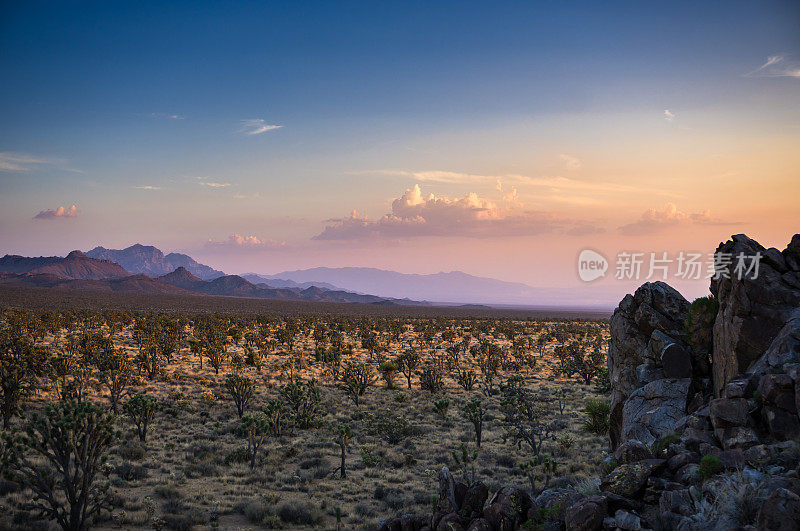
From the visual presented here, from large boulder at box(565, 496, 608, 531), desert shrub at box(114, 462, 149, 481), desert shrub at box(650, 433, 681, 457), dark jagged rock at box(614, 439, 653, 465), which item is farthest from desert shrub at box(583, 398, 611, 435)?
desert shrub at box(114, 462, 149, 481)

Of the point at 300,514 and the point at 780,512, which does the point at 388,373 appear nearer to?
the point at 300,514

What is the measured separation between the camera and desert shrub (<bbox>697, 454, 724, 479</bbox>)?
8.50 m

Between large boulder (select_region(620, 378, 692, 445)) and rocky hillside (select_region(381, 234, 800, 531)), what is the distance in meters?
0.04

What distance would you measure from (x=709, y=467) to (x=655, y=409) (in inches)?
207

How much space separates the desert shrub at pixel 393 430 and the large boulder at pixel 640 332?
9.90 m

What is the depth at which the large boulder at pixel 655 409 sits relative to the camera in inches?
498

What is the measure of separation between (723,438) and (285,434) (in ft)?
61.9

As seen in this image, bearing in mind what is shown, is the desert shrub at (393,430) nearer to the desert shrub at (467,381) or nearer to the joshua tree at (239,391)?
the joshua tree at (239,391)

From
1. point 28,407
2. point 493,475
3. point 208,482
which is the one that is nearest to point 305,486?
point 208,482

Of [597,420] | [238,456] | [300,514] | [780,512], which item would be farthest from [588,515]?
[597,420]

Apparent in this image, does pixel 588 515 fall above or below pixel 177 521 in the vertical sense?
above

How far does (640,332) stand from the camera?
17.0m

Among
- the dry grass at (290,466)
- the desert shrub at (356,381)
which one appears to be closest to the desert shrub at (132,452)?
the dry grass at (290,466)

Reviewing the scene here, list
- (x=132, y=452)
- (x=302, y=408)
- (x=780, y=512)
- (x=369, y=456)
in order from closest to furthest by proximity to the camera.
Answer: (x=780, y=512) → (x=132, y=452) → (x=369, y=456) → (x=302, y=408)
